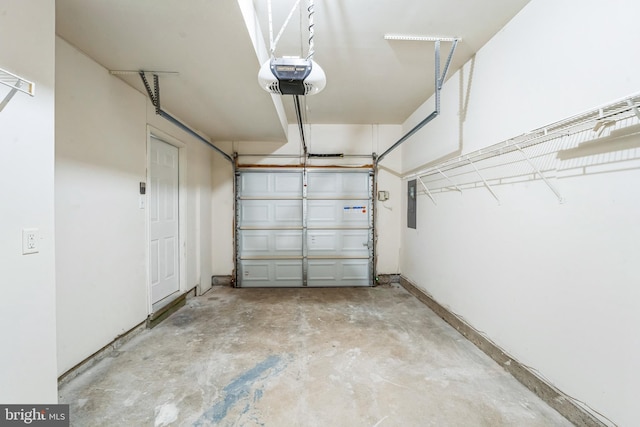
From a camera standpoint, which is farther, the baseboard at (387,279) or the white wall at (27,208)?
the baseboard at (387,279)

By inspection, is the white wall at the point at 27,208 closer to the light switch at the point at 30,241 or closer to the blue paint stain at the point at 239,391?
the light switch at the point at 30,241

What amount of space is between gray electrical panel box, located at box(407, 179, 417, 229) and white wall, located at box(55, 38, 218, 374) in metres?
3.30

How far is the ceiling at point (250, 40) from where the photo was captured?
1.42 m

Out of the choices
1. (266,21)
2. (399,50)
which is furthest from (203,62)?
(399,50)

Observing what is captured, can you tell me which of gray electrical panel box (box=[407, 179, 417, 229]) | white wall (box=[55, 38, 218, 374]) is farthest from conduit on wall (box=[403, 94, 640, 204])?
white wall (box=[55, 38, 218, 374])

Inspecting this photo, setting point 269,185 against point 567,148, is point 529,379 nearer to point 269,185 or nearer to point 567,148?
point 567,148

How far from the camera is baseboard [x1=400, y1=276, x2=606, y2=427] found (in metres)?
1.33

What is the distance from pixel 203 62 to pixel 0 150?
1.32 metres

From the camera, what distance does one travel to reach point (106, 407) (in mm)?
1493

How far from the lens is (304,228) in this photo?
12.9ft

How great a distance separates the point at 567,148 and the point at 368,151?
9.09ft

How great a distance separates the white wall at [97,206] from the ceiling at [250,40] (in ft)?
0.88

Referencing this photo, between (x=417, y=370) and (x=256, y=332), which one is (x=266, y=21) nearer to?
(x=256, y=332)

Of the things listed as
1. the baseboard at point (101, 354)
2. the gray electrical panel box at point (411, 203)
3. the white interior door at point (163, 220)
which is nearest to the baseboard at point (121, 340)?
the baseboard at point (101, 354)
